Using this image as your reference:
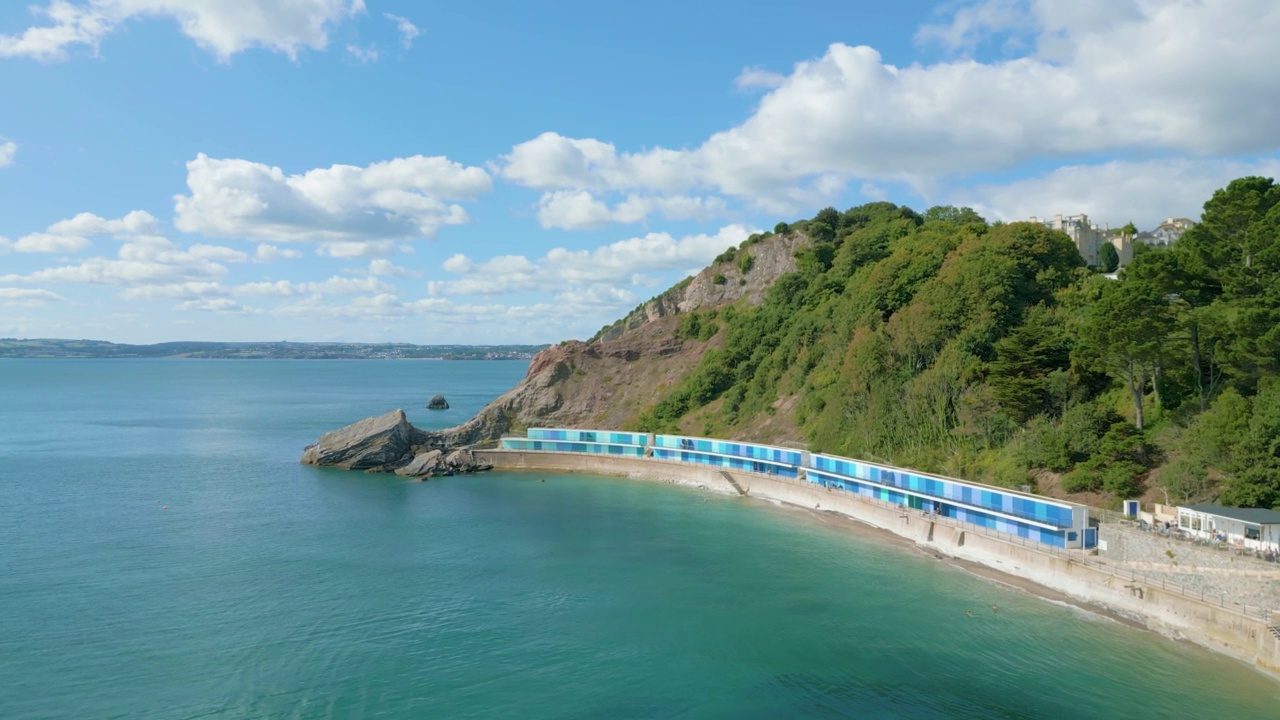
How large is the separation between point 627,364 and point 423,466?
3026 centimetres

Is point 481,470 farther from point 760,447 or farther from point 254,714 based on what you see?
point 254,714

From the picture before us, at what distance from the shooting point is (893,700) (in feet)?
79.8

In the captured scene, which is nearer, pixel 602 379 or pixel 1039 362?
pixel 1039 362

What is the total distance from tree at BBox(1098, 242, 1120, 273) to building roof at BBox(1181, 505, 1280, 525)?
5602cm

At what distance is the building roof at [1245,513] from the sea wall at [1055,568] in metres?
3.86

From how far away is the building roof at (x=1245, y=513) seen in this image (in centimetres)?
2897

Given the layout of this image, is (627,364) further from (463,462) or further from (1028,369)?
(1028,369)

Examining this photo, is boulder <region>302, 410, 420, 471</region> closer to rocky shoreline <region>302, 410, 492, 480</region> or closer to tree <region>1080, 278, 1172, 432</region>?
rocky shoreline <region>302, 410, 492, 480</region>

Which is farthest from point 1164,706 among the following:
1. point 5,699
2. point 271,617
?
point 5,699

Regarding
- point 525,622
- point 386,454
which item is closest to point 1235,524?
point 525,622

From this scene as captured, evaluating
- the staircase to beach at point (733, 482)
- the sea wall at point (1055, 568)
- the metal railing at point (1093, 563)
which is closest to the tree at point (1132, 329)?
the metal railing at point (1093, 563)

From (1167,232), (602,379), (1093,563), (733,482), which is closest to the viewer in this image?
(1093,563)

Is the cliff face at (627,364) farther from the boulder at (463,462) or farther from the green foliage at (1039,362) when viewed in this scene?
the green foliage at (1039,362)

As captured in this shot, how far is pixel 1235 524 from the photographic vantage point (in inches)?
1166
